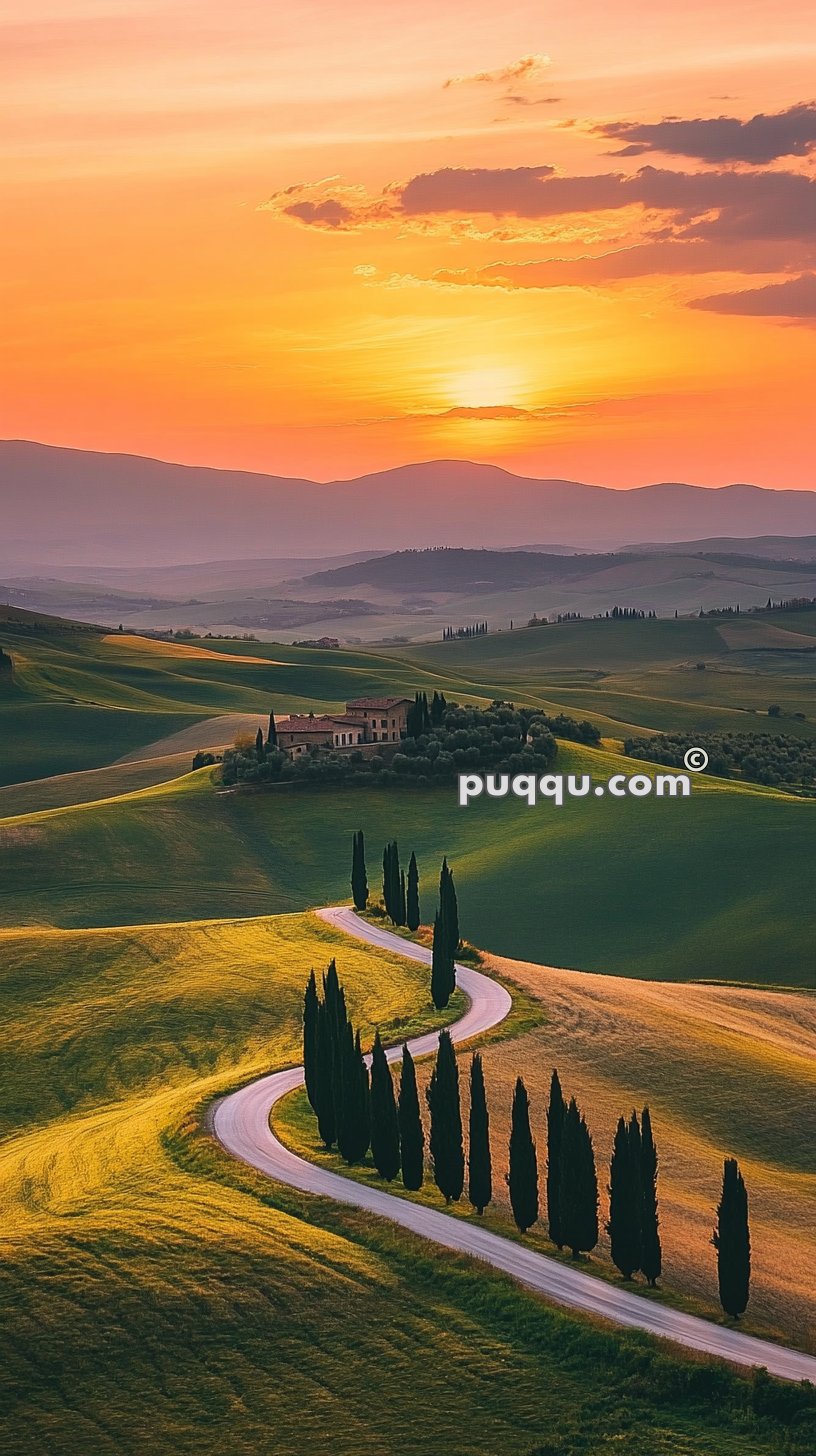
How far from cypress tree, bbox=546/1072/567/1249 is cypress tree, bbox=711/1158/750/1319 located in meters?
5.05

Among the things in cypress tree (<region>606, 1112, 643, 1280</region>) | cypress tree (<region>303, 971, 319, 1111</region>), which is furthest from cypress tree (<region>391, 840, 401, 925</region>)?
cypress tree (<region>606, 1112, 643, 1280</region>)

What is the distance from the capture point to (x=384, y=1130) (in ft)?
170

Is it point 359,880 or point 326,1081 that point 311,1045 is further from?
point 359,880

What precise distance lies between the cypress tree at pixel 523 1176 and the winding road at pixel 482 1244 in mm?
1432

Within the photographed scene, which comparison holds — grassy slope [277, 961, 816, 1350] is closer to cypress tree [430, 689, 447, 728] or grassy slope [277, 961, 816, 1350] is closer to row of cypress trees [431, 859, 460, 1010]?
row of cypress trees [431, 859, 460, 1010]

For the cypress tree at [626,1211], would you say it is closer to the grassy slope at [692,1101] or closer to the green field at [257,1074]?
the grassy slope at [692,1101]

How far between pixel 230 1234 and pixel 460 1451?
38.7ft

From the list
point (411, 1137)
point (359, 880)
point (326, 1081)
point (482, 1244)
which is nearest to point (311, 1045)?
point (326, 1081)

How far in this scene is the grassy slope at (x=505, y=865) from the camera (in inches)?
4161

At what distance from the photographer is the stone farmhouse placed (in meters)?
151

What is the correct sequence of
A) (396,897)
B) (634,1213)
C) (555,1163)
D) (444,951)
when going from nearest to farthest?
(634,1213)
(555,1163)
(444,951)
(396,897)

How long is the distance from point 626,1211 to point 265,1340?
1159 cm

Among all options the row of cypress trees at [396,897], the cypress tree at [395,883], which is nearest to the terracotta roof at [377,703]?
the row of cypress trees at [396,897]

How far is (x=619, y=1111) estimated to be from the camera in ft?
198
